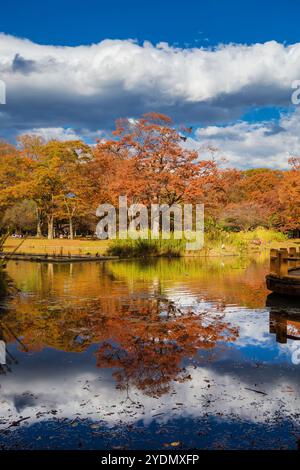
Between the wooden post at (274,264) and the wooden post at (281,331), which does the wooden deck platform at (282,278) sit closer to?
the wooden post at (274,264)

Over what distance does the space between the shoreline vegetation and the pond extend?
15.3 meters

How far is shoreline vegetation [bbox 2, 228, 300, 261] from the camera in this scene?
30.4 metres

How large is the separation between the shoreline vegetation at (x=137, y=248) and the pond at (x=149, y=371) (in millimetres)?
15302

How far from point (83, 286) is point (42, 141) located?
166 ft

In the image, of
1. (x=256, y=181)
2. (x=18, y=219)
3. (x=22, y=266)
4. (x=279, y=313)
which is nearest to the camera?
(x=279, y=313)

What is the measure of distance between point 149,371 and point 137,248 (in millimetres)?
23484

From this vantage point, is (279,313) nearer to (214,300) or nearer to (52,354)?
(214,300)

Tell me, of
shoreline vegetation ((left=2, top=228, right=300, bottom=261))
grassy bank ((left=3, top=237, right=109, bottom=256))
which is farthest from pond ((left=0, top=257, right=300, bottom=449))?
grassy bank ((left=3, top=237, right=109, bottom=256))

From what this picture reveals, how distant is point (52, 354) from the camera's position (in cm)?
842

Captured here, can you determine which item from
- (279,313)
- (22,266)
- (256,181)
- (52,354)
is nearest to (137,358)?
(52,354)

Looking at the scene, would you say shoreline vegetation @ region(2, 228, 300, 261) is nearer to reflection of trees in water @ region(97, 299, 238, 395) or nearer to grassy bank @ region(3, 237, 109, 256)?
grassy bank @ region(3, 237, 109, 256)

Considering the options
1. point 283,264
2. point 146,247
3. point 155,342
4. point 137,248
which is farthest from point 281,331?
point 146,247

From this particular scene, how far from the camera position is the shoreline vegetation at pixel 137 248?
30.4 metres

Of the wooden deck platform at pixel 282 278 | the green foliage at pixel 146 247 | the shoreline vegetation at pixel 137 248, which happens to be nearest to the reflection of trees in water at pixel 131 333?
the wooden deck platform at pixel 282 278
